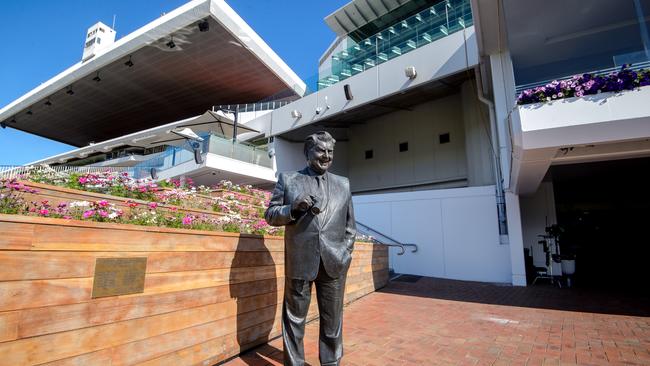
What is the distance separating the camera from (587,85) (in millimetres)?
5199

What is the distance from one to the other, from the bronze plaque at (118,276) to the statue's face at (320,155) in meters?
1.56

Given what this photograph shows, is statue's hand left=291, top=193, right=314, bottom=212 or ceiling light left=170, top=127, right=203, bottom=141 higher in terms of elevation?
ceiling light left=170, top=127, right=203, bottom=141

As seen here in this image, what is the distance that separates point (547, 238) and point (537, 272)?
4.40ft

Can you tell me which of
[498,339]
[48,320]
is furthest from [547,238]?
[48,320]

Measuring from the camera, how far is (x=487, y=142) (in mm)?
12164

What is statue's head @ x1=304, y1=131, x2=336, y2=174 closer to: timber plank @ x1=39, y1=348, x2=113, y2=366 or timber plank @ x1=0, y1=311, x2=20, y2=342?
timber plank @ x1=39, y1=348, x2=113, y2=366

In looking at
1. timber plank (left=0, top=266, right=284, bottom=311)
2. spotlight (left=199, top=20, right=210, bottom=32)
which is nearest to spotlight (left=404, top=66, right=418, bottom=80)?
timber plank (left=0, top=266, right=284, bottom=311)

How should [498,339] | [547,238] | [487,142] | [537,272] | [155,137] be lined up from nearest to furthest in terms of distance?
[498,339], [547,238], [537,272], [487,142], [155,137]

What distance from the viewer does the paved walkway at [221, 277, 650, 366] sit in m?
3.37

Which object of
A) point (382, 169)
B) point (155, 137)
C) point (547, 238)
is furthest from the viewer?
point (155, 137)

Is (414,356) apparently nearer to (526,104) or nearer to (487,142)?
(526,104)

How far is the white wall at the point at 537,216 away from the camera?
11.0 m

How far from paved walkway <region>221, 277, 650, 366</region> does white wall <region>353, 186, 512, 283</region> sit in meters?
2.70

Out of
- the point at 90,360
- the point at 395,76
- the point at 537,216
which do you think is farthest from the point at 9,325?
the point at 537,216
